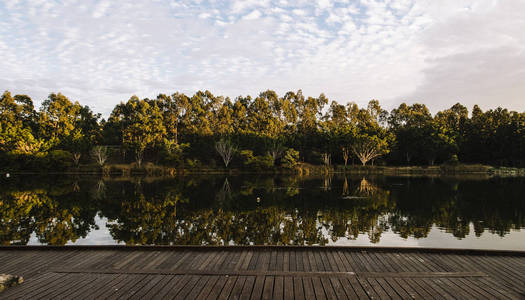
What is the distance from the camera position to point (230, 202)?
22172mm

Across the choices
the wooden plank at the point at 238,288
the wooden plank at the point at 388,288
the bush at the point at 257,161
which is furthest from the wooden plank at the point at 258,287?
the bush at the point at 257,161

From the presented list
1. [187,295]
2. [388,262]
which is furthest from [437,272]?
[187,295]

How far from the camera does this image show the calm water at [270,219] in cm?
1290

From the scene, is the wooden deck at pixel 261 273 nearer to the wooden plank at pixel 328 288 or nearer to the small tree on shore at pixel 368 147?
the wooden plank at pixel 328 288

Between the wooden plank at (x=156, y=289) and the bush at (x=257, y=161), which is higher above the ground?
the bush at (x=257, y=161)

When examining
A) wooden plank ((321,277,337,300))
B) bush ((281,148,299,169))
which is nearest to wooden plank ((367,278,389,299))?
wooden plank ((321,277,337,300))

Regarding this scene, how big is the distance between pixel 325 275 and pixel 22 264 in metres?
7.48

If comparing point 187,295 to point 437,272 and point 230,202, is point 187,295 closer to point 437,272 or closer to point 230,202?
point 437,272

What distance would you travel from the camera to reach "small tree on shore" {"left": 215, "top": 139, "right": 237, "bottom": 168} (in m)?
55.6

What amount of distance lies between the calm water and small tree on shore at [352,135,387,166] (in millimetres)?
32429

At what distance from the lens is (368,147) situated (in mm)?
58875

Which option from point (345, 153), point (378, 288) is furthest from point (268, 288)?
point (345, 153)

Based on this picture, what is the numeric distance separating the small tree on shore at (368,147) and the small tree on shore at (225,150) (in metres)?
23.5

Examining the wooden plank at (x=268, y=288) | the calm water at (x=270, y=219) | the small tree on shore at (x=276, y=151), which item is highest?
the small tree on shore at (x=276, y=151)
